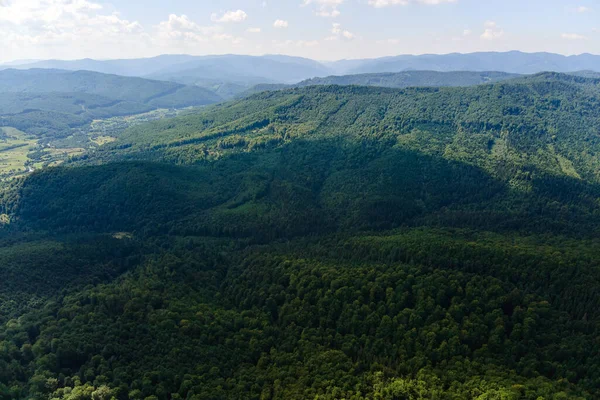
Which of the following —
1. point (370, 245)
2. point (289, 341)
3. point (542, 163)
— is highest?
point (542, 163)

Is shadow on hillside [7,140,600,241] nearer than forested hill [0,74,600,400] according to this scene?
No

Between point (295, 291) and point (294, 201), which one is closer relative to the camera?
point (295, 291)

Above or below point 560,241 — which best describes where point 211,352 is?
below

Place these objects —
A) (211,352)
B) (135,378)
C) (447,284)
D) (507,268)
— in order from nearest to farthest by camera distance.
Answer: (135,378)
(211,352)
(447,284)
(507,268)

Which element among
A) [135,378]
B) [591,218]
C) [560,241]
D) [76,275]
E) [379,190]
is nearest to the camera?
[135,378]

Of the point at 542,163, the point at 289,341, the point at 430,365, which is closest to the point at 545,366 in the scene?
the point at 430,365

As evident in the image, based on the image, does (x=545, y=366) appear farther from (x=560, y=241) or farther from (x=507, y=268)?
(x=560, y=241)

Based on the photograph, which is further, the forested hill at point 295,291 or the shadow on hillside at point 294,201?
the shadow on hillside at point 294,201

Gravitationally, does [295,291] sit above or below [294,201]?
below
